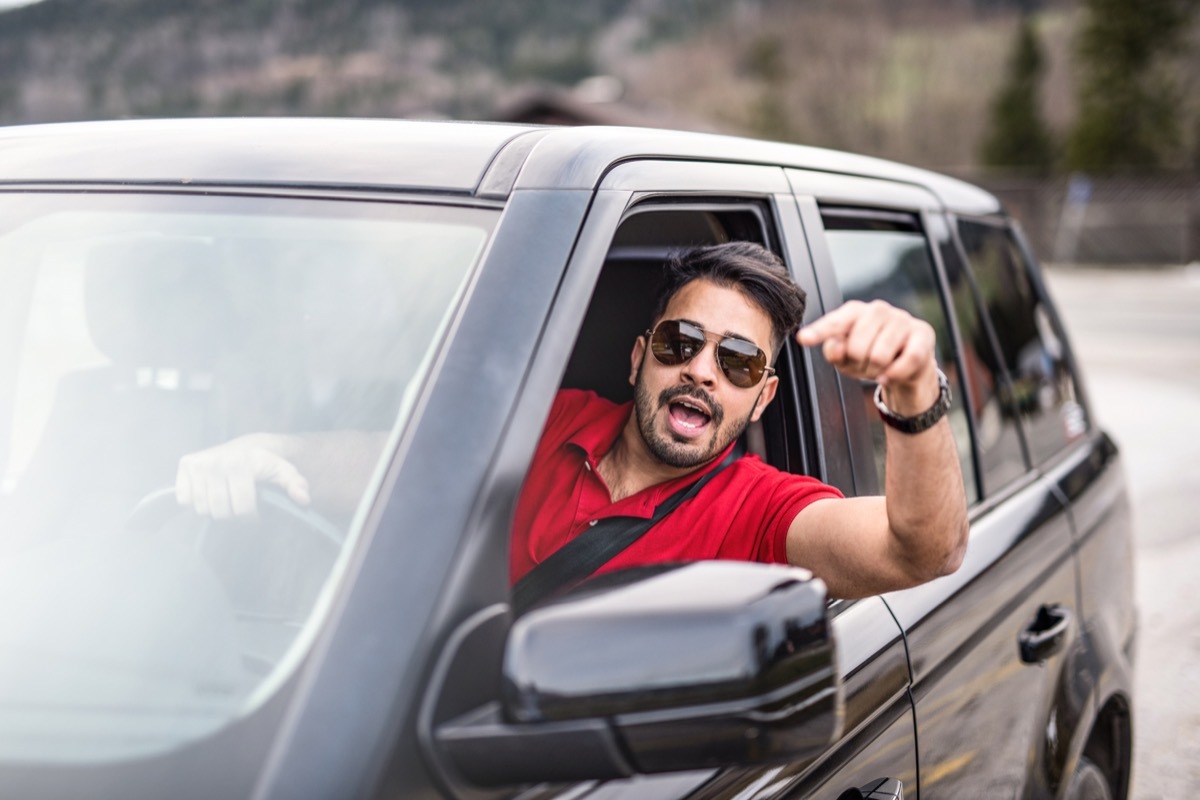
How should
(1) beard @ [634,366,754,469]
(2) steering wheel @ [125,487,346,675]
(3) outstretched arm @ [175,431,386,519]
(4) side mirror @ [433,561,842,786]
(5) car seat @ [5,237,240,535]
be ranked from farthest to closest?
(1) beard @ [634,366,754,469] → (5) car seat @ [5,237,240,535] → (3) outstretched arm @ [175,431,386,519] → (2) steering wheel @ [125,487,346,675] → (4) side mirror @ [433,561,842,786]

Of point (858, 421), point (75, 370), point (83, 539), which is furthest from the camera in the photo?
point (858, 421)

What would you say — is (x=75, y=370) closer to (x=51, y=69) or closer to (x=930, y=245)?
(x=930, y=245)

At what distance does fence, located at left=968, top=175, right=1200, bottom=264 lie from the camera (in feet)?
103

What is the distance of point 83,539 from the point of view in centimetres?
135

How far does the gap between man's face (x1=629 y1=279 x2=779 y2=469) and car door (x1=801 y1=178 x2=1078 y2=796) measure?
0.58 feet

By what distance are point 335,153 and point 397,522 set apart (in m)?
0.64

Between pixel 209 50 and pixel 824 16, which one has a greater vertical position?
pixel 824 16

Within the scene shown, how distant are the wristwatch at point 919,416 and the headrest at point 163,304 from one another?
908mm

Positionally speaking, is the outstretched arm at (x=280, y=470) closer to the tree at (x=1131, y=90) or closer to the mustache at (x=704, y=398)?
the mustache at (x=704, y=398)

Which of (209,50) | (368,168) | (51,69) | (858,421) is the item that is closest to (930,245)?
(858,421)

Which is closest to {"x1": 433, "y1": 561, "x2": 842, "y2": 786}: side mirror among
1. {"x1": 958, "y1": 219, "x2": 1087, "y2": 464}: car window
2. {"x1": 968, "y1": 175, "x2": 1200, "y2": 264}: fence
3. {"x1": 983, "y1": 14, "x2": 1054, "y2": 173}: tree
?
{"x1": 958, "y1": 219, "x2": 1087, "y2": 464}: car window

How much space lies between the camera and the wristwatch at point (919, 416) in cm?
161

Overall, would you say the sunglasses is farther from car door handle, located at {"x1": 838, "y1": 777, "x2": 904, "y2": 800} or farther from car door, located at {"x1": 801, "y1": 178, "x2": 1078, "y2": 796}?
car door handle, located at {"x1": 838, "y1": 777, "x2": 904, "y2": 800}

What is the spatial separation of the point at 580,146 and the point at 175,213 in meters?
0.55
